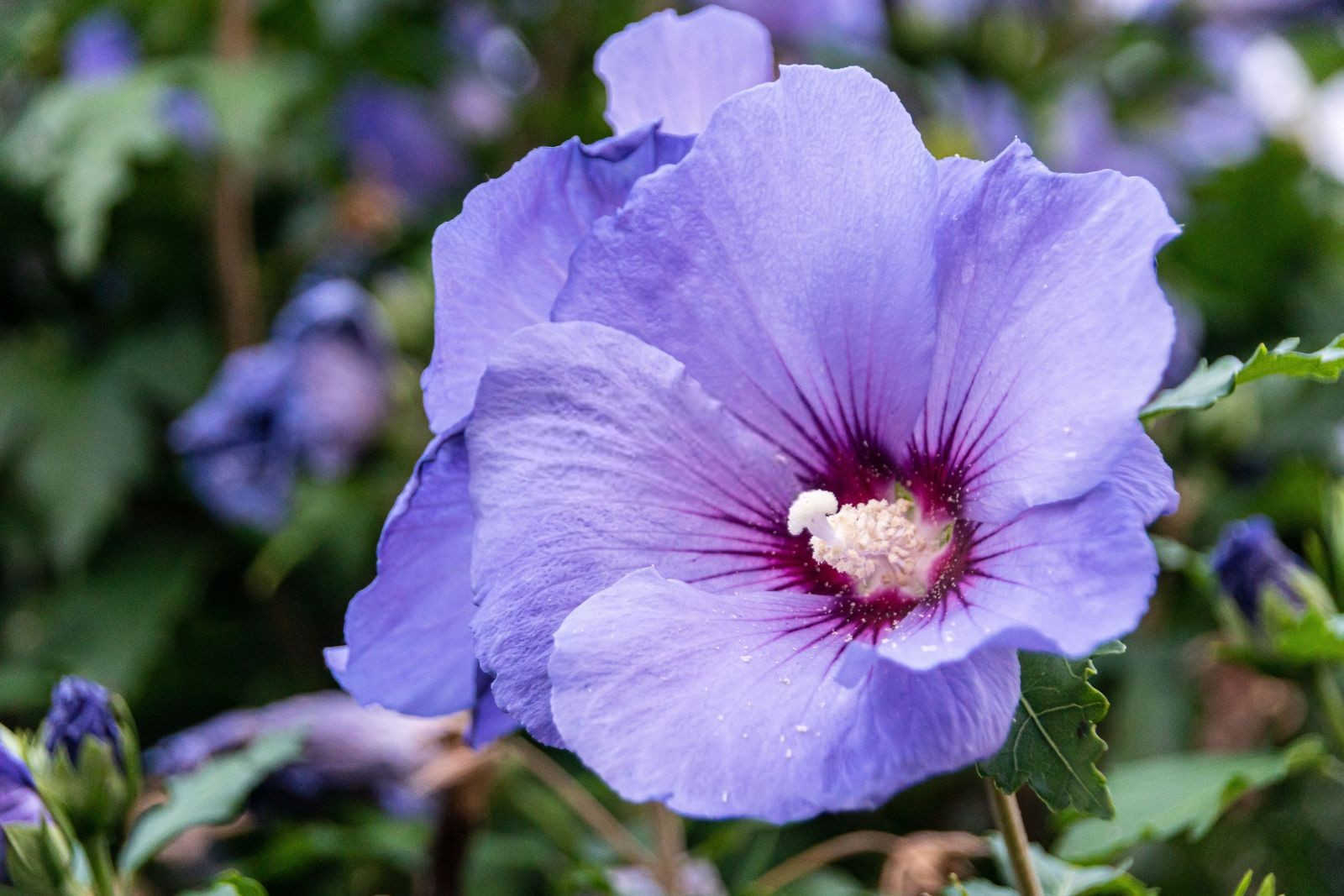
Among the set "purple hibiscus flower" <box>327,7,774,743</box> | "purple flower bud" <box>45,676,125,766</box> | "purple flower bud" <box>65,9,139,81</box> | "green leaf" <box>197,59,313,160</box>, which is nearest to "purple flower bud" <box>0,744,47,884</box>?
"purple flower bud" <box>45,676,125,766</box>

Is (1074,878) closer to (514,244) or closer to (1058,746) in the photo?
(1058,746)

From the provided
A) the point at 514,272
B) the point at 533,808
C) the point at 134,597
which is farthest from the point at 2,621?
the point at 514,272

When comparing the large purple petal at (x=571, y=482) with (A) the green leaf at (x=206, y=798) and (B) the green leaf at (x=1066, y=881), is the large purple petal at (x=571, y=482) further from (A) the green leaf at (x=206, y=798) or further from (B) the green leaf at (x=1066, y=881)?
(A) the green leaf at (x=206, y=798)

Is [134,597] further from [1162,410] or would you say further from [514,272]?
[1162,410]

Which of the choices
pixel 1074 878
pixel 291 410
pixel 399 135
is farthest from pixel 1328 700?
pixel 399 135

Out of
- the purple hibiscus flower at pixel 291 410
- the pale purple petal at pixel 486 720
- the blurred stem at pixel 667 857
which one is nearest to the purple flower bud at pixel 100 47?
the purple hibiscus flower at pixel 291 410

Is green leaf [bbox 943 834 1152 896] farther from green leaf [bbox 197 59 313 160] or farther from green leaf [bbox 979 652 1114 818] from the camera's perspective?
green leaf [bbox 197 59 313 160]
